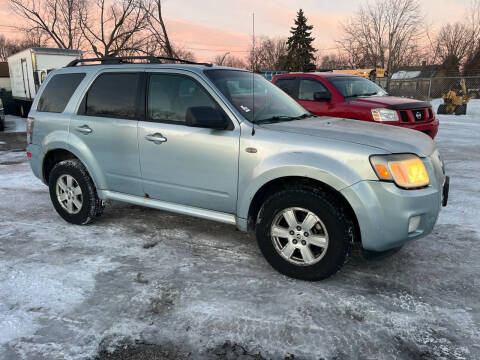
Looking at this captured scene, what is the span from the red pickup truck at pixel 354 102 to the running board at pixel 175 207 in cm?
452

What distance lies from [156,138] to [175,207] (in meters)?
0.71

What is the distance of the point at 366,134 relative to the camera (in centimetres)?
323

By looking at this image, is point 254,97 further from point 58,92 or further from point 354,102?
point 354,102

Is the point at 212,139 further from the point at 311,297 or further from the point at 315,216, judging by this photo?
the point at 311,297

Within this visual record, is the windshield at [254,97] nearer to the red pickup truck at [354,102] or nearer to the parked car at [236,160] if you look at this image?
the parked car at [236,160]

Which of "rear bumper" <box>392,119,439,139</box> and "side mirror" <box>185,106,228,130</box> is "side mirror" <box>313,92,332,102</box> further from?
"side mirror" <box>185,106,228,130</box>

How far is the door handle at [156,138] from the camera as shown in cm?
370

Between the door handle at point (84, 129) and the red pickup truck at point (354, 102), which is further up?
the red pickup truck at point (354, 102)

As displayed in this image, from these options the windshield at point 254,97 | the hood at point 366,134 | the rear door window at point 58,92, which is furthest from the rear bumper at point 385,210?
the rear door window at point 58,92

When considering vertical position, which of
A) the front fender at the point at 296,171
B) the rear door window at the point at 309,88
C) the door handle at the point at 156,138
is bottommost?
the front fender at the point at 296,171

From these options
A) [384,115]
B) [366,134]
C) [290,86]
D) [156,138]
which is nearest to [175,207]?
[156,138]

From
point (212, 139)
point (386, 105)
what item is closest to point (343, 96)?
point (386, 105)

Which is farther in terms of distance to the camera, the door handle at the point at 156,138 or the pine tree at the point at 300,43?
the pine tree at the point at 300,43

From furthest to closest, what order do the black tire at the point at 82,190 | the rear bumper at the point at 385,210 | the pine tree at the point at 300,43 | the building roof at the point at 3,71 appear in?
the pine tree at the point at 300,43, the building roof at the point at 3,71, the black tire at the point at 82,190, the rear bumper at the point at 385,210
